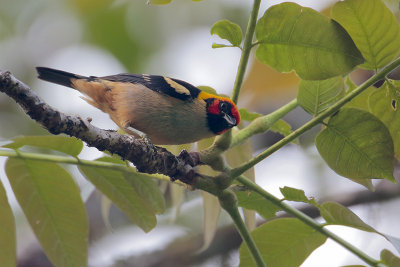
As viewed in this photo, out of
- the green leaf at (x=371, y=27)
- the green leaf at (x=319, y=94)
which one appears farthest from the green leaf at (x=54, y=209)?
the green leaf at (x=371, y=27)

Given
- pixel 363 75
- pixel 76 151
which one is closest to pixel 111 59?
pixel 363 75

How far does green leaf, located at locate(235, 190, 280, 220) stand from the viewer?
8.98 ft

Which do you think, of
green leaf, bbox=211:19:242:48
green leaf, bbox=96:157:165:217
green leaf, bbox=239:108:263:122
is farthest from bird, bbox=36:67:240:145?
green leaf, bbox=211:19:242:48

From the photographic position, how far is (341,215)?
2.42 m

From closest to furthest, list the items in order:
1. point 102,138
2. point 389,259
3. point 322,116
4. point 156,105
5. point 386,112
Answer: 1. point 102,138
2. point 389,259
3. point 322,116
4. point 386,112
5. point 156,105

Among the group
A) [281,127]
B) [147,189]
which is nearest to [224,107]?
[281,127]

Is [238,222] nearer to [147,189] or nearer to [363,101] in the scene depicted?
[147,189]

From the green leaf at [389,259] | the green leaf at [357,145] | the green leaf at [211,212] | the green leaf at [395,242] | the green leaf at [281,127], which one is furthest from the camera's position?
the green leaf at [281,127]

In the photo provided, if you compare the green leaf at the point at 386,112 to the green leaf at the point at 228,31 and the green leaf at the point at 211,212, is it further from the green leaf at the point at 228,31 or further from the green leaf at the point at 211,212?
the green leaf at the point at 211,212

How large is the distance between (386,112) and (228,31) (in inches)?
35.8

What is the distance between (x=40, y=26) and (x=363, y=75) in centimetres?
445

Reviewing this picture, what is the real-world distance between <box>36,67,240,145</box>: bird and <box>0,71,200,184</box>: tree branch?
1.04 feet

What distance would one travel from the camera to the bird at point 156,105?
2.94m

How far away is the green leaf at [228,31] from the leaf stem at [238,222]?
2.50 feet
